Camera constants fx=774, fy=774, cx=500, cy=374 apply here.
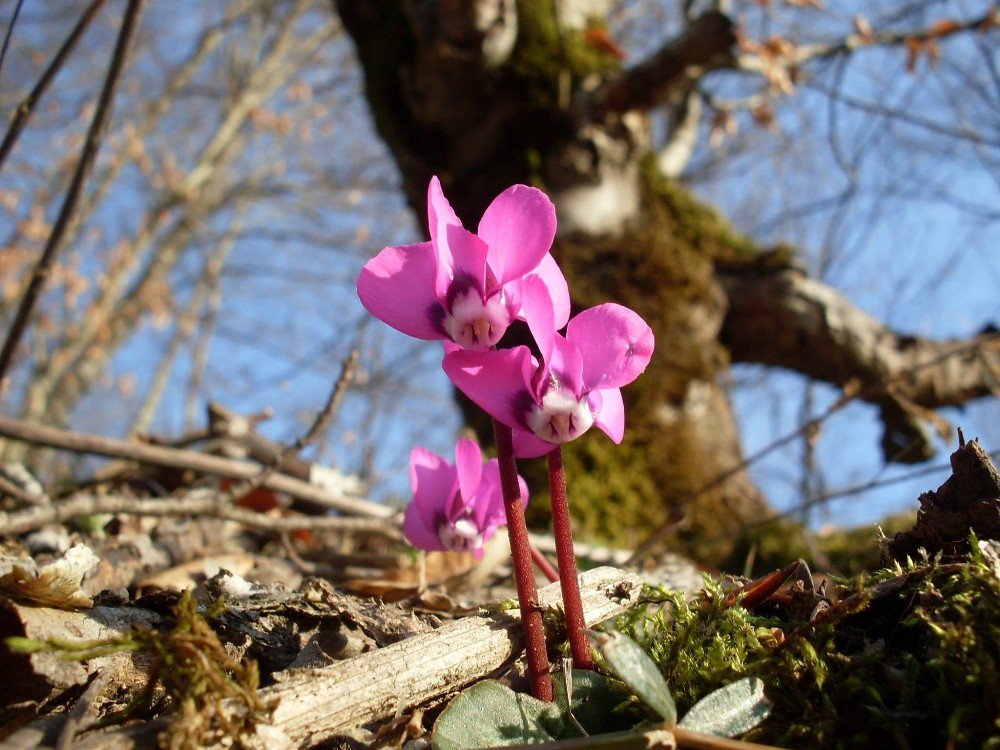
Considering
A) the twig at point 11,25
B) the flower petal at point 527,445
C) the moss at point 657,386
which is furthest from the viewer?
the moss at point 657,386

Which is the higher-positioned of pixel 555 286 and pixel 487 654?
pixel 555 286

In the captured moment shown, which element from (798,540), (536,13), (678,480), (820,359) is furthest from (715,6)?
(798,540)

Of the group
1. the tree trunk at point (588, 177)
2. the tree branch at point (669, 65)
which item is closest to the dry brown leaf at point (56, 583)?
the tree trunk at point (588, 177)

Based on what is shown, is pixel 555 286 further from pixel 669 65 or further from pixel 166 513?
pixel 669 65

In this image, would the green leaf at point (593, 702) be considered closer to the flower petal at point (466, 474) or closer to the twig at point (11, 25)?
the flower petal at point (466, 474)

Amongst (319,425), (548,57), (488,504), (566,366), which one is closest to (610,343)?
(566,366)

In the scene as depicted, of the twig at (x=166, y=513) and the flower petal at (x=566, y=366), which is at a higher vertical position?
the flower petal at (x=566, y=366)
